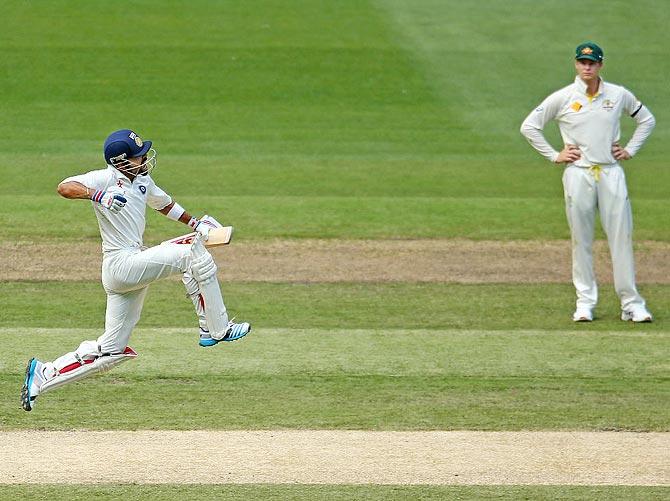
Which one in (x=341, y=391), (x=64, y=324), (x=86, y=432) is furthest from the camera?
(x=64, y=324)

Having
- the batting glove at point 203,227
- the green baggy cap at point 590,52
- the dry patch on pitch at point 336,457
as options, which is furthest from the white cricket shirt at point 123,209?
the green baggy cap at point 590,52

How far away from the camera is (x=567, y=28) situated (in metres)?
24.5

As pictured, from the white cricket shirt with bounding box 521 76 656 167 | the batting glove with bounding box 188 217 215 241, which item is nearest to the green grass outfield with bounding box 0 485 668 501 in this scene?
the batting glove with bounding box 188 217 215 241

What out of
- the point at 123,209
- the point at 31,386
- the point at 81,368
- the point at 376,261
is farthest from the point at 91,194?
the point at 376,261

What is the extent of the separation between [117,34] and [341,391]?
16.2 meters

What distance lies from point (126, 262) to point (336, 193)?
903 cm

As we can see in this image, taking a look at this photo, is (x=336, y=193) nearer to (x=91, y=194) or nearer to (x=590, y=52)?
(x=590, y=52)

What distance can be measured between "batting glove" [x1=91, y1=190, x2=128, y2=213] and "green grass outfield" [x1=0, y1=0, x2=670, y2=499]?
155 cm

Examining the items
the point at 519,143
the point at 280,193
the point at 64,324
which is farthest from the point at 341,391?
the point at 519,143

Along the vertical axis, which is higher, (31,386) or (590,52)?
(590,52)

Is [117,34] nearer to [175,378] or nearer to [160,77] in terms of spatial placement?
[160,77]

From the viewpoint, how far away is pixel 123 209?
784 cm

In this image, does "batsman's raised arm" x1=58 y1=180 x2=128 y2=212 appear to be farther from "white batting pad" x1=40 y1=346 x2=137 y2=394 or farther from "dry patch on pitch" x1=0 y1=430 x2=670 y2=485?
"dry patch on pitch" x1=0 y1=430 x2=670 y2=485

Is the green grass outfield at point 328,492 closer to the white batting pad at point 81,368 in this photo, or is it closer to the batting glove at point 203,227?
the white batting pad at point 81,368
